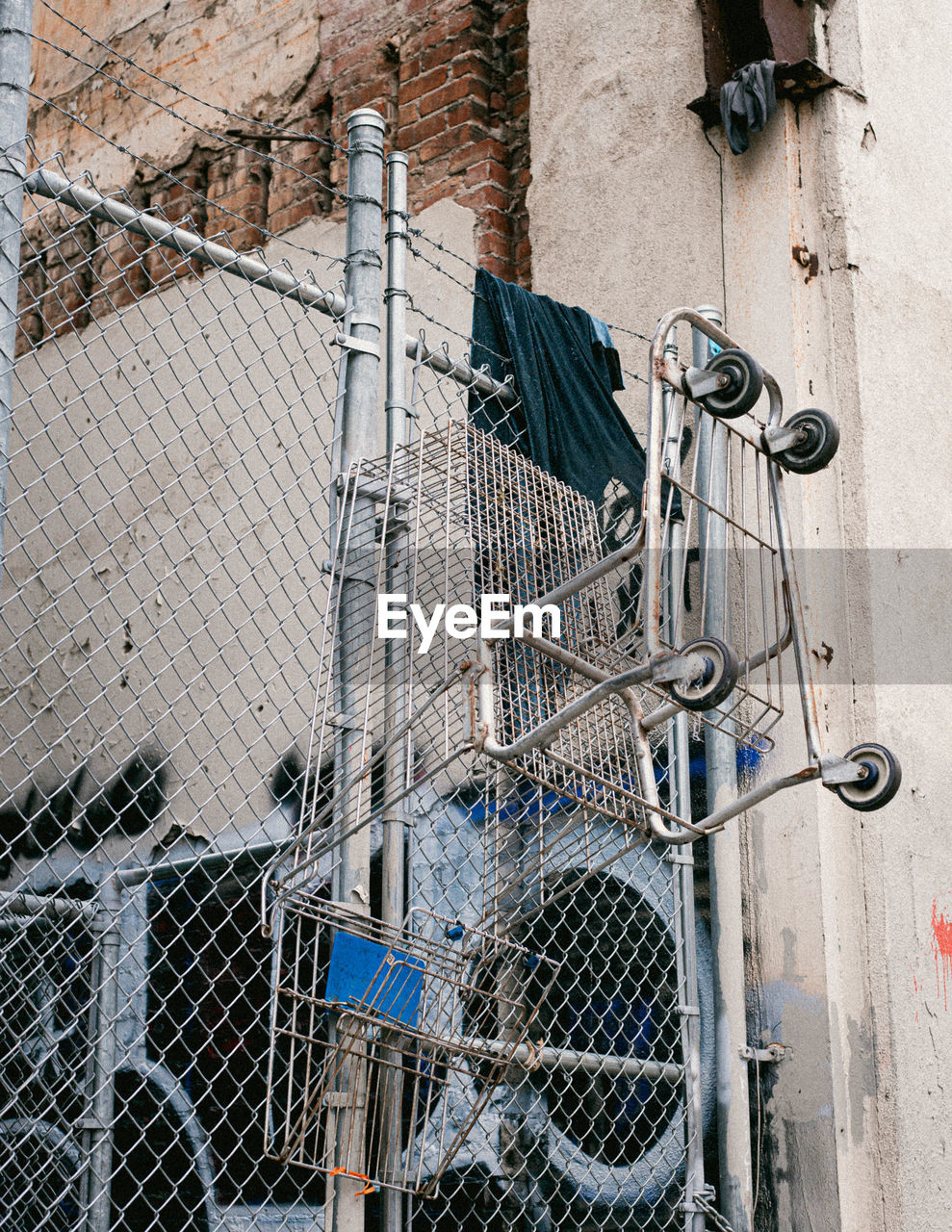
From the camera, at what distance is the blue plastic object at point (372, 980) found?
245 cm

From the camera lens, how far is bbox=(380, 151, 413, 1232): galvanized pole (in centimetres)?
254

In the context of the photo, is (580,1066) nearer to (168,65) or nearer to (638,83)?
(638,83)

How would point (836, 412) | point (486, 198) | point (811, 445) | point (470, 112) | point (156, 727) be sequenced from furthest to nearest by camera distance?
point (156, 727) < point (470, 112) < point (486, 198) < point (836, 412) < point (811, 445)

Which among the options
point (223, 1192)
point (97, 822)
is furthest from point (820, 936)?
point (97, 822)

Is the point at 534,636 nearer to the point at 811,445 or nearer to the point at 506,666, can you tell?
the point at 506,666

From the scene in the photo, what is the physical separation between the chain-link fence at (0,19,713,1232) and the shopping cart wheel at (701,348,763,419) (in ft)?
1.94

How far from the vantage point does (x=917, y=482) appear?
13.4 ft

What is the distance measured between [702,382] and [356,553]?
2.68 ft

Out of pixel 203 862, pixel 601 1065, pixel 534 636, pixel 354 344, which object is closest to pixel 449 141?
pixel 354 344

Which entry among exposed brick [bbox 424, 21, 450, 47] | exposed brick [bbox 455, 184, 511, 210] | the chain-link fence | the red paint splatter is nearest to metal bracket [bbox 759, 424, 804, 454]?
the chain-link fence

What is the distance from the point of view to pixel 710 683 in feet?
6.95

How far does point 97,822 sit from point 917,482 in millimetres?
3426

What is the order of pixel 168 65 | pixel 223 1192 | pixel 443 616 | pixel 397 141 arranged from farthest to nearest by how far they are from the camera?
pixel 168 65
pixel 397 141
pixel 223 1192
pixel 443 616

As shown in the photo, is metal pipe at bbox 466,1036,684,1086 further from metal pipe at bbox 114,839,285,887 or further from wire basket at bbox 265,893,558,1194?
metal pipe at bbox 114,839,285,887
